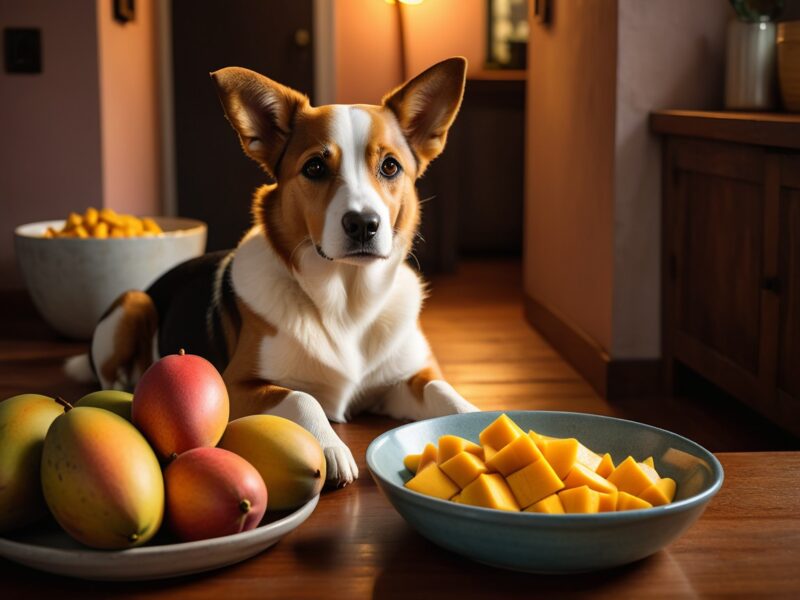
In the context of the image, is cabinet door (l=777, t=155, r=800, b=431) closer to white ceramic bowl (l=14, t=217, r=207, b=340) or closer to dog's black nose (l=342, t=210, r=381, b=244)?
dog's black nose (l=342, t=210, r=381, b=244)

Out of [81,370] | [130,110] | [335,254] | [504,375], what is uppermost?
[130,110]

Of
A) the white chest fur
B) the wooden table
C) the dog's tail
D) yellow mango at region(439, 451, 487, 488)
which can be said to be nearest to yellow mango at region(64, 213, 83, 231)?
the dog's tail

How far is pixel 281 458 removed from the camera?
2.77ft

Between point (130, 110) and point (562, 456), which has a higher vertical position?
point (130, 110)

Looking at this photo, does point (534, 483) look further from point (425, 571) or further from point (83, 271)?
point (83, 271)

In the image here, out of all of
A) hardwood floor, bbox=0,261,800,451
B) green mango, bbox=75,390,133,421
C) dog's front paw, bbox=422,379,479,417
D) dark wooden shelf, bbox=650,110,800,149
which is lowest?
hardwood floor, bbox=0,261,800,451

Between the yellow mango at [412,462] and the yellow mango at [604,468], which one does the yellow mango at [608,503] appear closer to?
the yellow mango at [604,468]

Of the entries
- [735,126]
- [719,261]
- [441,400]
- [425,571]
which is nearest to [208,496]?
[425,571]

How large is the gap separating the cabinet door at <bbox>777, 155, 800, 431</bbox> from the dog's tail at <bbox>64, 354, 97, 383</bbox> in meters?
1.61

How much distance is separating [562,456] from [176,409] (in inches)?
12.0

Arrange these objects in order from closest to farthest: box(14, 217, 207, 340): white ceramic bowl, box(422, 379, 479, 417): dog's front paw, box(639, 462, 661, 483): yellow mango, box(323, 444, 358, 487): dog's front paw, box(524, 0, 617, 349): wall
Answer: box(639, 462, 661, 483): yellow mango
box(323, 444, 358, 487): dog's front paw
box(422, 379, 479, 417): dog's front paw
box(524, 0, 617, 349): wall
box(14, 217, 207, 340): white ceramic bowl

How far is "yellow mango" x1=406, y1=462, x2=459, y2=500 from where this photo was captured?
82 cm

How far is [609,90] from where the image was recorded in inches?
123

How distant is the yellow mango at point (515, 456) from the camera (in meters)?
0.81
